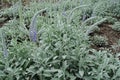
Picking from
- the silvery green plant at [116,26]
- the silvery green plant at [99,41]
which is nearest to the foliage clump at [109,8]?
the silvery green plant at [116,26]

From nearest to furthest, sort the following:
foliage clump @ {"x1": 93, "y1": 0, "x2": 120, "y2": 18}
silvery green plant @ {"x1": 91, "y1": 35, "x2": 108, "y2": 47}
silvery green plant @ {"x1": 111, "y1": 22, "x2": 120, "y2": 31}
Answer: silvery green plant @ {"x1": 91, "y1": 35, "x2": 108, "y2": 47}, silvery green plant @ {"x1": 111, "y1": 22, "x2": 120, "y2": 31}, foliage clump @ {"x1": 93, "y1": 0, "x2": 120, "y2": 18}

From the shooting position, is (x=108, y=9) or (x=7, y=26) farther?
(x=108, y=9)

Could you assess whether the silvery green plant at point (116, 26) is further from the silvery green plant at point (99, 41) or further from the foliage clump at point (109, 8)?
the silvery green plant at point (99, 41)

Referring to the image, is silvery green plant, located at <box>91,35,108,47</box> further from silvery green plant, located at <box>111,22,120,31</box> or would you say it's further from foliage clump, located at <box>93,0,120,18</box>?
foliage clump, located at <box>93,0,120,18</box>

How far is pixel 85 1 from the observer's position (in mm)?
5234

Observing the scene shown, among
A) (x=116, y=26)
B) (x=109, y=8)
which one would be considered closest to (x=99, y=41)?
(x=116, y=26)

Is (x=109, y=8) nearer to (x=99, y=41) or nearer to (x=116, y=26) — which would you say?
(x=116, y=26)

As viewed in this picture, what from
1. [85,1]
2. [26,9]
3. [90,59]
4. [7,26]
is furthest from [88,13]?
[90,59]

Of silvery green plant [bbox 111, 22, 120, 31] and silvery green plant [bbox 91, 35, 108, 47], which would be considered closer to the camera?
silvery green plant [bbox 91, 35, 108, 47]

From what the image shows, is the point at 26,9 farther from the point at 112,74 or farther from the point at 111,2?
the point at 112,74

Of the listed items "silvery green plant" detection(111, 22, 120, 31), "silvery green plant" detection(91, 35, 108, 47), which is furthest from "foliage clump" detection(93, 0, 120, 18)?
"silvery green plant" detection(91, 35, 108, 47)

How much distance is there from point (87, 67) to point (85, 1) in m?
2.71

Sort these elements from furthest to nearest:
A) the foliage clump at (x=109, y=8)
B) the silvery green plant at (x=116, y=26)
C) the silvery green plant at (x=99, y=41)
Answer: the foliage clump at (x=109, y=8), the silvery green plant at (x=116, y=26), the silvery green plant at (x=99, y=41)

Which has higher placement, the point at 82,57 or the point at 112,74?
the point at 82,57
